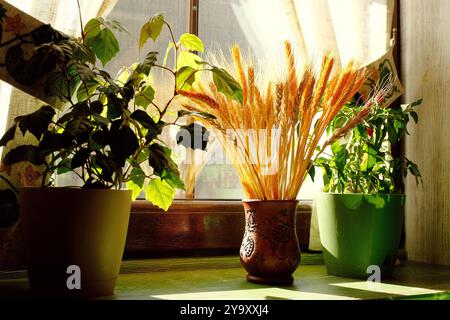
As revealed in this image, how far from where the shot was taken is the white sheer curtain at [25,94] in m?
1.13

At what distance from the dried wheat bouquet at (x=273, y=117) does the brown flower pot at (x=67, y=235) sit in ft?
1.06

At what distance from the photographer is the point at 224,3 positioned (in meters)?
1.66

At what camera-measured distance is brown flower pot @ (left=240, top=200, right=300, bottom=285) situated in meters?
1.11

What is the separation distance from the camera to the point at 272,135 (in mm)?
1141

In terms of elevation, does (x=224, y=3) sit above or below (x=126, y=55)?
above

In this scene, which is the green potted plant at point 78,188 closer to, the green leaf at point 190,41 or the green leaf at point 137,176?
the green leaf at point 137,176

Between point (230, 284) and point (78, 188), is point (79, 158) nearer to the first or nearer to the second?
point (78, 188)

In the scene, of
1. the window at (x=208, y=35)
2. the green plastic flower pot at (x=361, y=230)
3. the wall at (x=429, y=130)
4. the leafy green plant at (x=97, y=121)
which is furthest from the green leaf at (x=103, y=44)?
the wall at (x=429, y=130)

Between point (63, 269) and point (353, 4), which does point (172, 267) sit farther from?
point (353, 4)

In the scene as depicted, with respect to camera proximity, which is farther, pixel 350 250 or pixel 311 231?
pixel 311 231

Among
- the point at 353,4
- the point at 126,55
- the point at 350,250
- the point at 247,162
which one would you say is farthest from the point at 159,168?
the point at 353,4

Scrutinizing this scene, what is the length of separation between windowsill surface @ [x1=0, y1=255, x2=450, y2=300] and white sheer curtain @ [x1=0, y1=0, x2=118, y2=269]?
8 centimetres

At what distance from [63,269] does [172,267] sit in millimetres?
467
